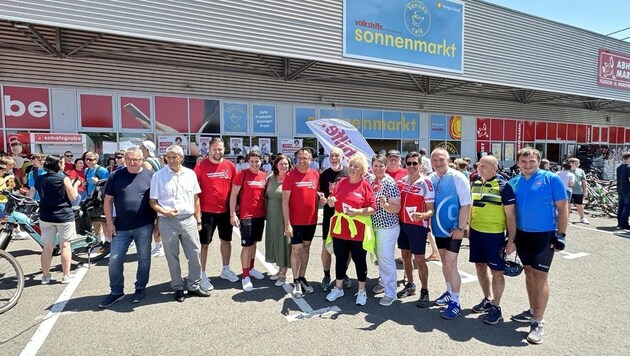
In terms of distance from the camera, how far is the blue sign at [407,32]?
41.5 feet

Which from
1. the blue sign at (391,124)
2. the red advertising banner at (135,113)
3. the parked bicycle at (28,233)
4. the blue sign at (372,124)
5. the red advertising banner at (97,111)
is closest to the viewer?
the parked bicycle at (28,233)

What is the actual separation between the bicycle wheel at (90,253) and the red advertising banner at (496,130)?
19523mm

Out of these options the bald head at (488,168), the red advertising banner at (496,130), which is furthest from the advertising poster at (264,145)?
the red advertising banner at (496,130)

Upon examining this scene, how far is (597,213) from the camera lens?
1098 centimetres

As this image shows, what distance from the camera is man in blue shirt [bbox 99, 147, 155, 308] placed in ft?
14.2

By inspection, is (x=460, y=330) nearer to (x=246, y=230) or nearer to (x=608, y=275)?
(x=246, y=230)

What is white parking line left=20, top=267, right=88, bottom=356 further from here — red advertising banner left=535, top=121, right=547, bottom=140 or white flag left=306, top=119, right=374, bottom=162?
red advertising banner left=535, top=121, right=547, bottom=140

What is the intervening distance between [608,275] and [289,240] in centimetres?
494

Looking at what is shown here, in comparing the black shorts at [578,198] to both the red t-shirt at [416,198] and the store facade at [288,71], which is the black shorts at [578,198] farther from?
the red t-shirt at [416,198]

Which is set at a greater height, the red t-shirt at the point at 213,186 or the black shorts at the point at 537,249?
the red t-shirt at the point at 213,186

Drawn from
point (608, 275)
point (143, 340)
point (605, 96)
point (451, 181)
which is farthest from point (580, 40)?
point (143, 340)

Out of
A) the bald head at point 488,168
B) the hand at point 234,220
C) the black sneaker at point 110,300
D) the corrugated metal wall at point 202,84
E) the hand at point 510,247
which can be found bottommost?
the black sneaker at point 110,300

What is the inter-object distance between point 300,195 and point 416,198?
57.1 inches

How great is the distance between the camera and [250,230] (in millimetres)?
4867
